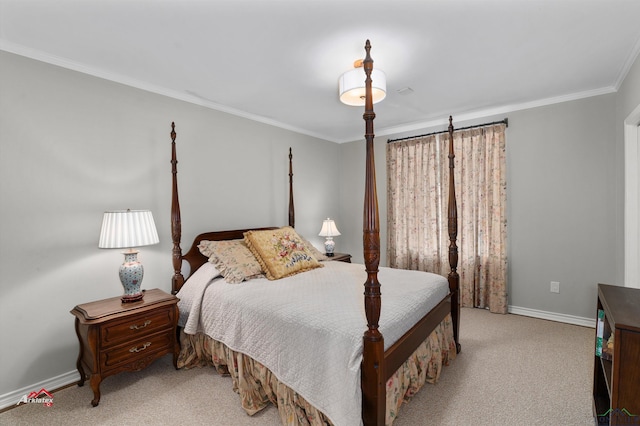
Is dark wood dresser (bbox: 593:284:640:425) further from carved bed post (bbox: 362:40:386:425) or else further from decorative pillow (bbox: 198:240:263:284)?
decorative pillow (bbox: 198:240:263:284)

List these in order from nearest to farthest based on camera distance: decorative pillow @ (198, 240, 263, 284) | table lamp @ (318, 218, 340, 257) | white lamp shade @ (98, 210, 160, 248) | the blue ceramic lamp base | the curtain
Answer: white lamp shade @ (98, 210, 160, 248), the blue ceramic lamp base, decorative pillow @ (198, 240, 263, 284), the curtain, table lamp @ (318, 218, 340, 257)

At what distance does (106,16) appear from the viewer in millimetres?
1795

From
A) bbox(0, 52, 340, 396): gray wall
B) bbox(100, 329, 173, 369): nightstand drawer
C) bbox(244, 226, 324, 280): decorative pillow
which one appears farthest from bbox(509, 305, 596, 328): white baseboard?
bbox(100, 329, 173, 369): nightstand drawer

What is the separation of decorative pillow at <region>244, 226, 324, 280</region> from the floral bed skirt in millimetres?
749

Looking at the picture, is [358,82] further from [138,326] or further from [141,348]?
[141,348]

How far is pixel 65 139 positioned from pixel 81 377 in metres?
1.80

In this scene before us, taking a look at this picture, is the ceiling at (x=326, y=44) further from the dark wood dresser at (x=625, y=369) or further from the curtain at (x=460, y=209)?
the dark wood dresser at (x=625, y=369)

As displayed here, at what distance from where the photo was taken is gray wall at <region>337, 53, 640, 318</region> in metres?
3.04

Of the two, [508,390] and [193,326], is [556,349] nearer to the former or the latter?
[508,390]

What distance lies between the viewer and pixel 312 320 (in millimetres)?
1758

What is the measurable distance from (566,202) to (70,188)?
4670 millimetres

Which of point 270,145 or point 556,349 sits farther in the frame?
point 270,145

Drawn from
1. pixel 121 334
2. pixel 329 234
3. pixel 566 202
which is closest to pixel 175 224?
pixel 121 334

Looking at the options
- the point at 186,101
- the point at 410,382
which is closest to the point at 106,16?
the point at 186,101
